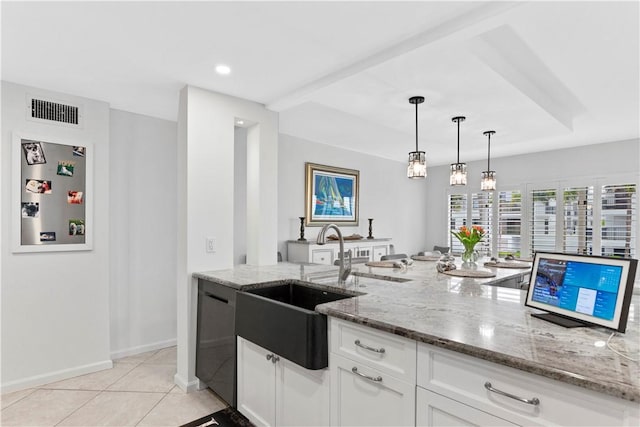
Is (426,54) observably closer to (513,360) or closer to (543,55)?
(543,55)

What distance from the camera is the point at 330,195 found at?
16.8ft

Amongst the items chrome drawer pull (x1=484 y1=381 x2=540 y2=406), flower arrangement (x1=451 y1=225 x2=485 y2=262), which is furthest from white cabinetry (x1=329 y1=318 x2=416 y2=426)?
flower arrangement (x1=451 y1=225 x2=485 y2=262)

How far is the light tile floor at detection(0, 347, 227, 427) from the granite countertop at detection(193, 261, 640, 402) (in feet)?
3.06

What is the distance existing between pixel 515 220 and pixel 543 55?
13.5 ft

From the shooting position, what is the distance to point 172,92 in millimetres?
2861

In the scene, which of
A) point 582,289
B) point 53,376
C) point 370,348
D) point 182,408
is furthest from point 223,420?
point 582,289

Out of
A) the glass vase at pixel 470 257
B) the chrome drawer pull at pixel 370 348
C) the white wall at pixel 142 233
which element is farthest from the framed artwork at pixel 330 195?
the chrome drawer pull at pixel 370 348

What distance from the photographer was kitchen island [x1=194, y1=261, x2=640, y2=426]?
0.96 m

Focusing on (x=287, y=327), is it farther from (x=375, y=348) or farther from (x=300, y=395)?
(x=375, y=348)

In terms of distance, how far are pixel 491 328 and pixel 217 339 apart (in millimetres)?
1814

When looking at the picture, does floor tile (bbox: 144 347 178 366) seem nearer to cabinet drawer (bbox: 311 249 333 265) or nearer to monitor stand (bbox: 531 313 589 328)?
cabinet drawer (bbox: 311 249 333 265)

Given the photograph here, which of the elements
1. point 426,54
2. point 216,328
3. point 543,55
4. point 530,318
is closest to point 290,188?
point 216,328

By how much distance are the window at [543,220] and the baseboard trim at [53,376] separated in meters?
5.89

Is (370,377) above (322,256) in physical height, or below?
below
